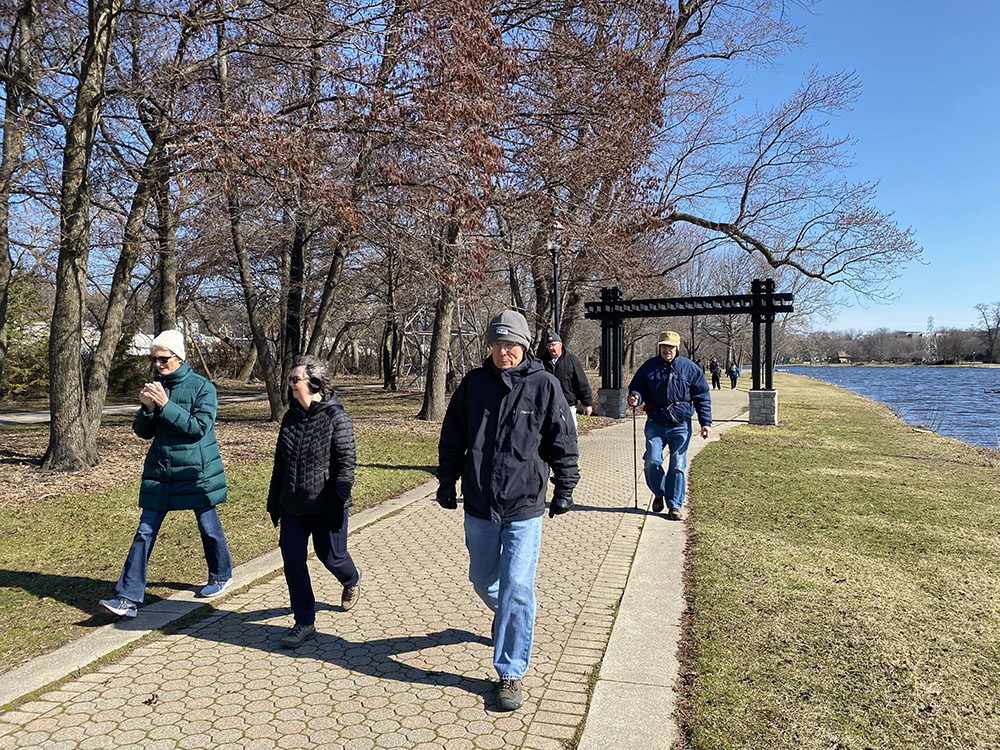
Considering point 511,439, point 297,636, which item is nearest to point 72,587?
point 297,636

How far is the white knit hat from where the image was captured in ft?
15.8

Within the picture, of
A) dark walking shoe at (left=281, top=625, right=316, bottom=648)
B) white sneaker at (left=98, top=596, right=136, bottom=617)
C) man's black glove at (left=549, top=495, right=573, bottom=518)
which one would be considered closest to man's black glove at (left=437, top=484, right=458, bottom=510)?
man's black glove at (left=549, top=495, right=573, bottom=518)

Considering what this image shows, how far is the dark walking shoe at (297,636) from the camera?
4352 mm

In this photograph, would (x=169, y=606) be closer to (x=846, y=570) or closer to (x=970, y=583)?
(x=846, y=570)

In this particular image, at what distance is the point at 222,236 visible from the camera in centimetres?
1678

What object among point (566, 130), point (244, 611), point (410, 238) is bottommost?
point (244, 611)

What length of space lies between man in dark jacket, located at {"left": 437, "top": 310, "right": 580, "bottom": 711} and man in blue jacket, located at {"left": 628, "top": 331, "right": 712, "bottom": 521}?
362cm

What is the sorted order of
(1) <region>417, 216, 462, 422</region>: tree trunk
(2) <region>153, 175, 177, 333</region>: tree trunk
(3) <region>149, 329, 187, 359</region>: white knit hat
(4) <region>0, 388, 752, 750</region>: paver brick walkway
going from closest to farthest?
(4) <region>0, 388, 752, 750</region>: paver brick walkway < (3) <region>149, 329, 187, 359</region>: white knit hat < (2) <region>153, 175, 177, 333</region>: tree trunk < (1) <region>417, 216, 462, 422</region>: tree trunk

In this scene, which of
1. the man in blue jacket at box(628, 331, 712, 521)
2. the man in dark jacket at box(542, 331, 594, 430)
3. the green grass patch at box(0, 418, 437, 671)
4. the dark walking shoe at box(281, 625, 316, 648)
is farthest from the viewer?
the man in dark jacket at box(542, 331, 594, 430)

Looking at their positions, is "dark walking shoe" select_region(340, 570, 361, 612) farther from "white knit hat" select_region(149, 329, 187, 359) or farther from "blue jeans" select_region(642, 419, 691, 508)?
"blue jeans" select_region(642, 419, 691, 508)

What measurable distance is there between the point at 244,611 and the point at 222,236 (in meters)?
13.4

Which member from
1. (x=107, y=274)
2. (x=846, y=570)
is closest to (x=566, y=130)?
(x=846, y=570)

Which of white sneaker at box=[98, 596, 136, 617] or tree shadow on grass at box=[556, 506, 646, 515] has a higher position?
white sneaker at box=[98, 596, 136, 617]

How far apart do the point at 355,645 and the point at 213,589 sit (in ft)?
4.58
